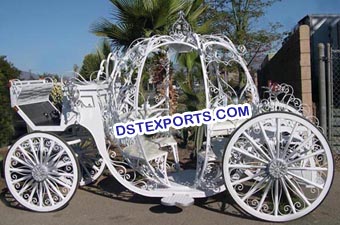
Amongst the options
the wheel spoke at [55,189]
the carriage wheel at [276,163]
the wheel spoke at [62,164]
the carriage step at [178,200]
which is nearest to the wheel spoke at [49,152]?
the wheel spoke at [62,164]

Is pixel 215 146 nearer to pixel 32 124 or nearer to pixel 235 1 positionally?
pixel 32 124

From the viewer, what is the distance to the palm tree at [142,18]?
25.5 feet

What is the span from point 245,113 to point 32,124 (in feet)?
8.80

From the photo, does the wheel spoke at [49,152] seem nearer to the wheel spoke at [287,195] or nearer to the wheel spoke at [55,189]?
the wheel spoke at [55,189]

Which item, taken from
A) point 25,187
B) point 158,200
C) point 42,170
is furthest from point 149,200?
point 25,187

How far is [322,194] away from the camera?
169 inches

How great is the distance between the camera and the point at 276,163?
14.4 ft

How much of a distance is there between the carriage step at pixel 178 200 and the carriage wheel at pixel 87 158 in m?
1.74

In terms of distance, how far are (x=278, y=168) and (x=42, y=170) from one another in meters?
2.74

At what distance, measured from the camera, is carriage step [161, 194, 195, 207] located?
4621 millimetres

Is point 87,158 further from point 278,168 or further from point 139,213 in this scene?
point 278,168

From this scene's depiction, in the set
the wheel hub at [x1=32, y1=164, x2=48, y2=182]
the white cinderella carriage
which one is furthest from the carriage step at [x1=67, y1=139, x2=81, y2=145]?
the wheel hub at [x1=32, y1=164, x2=48, y2=182]

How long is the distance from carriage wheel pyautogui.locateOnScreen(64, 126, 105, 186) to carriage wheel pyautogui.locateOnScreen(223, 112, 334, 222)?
2.45m

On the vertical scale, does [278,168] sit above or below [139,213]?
above
